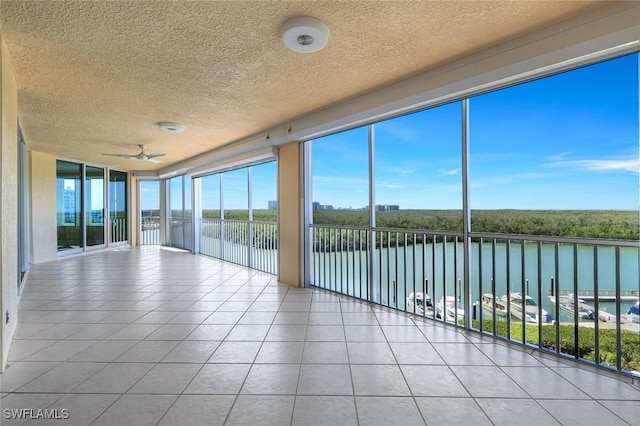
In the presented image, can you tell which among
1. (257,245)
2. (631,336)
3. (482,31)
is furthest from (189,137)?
(631,336)

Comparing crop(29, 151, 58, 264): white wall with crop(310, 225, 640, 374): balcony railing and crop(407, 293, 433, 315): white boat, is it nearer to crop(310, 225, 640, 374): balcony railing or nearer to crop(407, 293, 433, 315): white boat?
crop(310, 225, 640, 374): balcony railing

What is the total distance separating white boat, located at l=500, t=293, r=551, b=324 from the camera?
2.64 m

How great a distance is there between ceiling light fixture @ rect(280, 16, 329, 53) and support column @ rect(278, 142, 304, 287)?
2.50 m

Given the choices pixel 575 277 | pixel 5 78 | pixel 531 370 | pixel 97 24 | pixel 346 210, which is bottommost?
pixel 531 370

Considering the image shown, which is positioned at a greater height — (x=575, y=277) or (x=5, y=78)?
(x=5, y=78)

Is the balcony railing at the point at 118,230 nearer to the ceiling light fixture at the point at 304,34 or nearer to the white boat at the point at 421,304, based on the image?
the white boat at the point at 421,304

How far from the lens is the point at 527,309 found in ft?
9.11

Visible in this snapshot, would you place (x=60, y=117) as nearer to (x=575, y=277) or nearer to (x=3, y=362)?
(x=3, y=362)

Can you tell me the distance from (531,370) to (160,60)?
11.5ft

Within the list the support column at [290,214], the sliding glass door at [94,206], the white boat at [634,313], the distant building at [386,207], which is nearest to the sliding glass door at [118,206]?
the sliding glass door at [94,206]

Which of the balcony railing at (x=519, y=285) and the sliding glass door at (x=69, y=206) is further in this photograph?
the sliding glass door at (x=69, y=206)

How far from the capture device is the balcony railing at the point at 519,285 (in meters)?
2.24

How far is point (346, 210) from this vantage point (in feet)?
14.5

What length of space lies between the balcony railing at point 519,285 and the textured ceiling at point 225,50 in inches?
63.8
